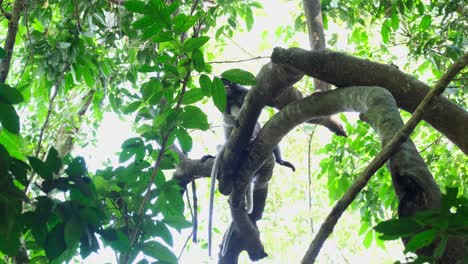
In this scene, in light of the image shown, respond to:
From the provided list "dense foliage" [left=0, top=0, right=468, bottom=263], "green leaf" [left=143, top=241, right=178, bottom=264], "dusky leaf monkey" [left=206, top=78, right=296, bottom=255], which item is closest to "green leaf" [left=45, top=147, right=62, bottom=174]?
"dense foliage" [left=0, top=0, right=468, bottom=263]

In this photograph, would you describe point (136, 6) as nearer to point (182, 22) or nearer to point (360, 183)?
point (182, 22)

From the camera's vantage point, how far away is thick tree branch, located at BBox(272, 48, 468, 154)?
2342 millimetres

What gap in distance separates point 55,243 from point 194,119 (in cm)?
82

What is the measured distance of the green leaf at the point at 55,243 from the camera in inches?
54.6

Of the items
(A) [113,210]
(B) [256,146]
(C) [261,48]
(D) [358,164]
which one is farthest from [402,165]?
(C) [261,48]

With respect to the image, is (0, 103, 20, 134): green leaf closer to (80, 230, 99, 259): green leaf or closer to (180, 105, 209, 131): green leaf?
(80, 230, 99, 259): green leaf

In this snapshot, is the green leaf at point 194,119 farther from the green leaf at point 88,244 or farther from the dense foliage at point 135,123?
the green leaf at point 88,244

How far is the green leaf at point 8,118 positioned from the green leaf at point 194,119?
2.99 feet

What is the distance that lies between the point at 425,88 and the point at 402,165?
1.06 meters

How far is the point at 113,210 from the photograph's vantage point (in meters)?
2.01

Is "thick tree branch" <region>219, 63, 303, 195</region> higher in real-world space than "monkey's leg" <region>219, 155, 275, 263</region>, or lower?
higher

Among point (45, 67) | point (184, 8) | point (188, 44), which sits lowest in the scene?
point (188, 44)

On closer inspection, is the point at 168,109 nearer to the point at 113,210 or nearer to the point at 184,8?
the point at 113,210

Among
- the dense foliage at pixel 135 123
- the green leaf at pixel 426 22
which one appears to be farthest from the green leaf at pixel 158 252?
the green leaf at pixel 426 22
